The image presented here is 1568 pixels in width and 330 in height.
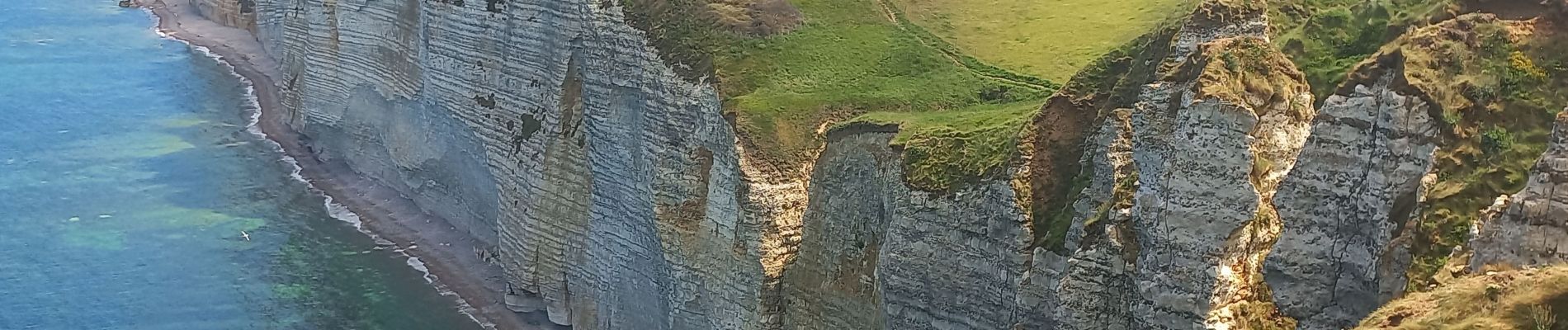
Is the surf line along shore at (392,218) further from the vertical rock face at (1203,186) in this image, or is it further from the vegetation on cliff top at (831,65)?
the vertical rock face at (1203,186)

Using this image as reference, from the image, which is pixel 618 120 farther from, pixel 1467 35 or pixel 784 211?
pixel 1467 35

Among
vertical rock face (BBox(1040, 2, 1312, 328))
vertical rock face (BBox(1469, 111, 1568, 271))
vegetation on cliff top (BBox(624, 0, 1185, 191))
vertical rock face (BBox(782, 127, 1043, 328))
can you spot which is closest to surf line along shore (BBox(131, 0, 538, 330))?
vegetation on cliff top (BBox(624, 0, 1185, 191))

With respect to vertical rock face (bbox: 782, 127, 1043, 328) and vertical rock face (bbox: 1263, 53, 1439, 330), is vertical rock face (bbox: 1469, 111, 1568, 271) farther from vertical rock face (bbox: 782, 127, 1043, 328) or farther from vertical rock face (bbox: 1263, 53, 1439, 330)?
vertical rock face (bbox: 782, 127, 1043, 328)

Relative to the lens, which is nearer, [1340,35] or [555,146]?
[1340,35]

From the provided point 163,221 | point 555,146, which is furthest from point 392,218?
point 555,146

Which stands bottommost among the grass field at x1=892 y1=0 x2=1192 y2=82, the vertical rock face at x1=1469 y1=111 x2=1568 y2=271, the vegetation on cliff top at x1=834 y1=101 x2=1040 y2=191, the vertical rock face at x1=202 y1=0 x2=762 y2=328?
the vertical rock face at x1=202 y1=0 x2=762 y2=328

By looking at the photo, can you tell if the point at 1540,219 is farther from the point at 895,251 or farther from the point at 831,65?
the point at 831,65
